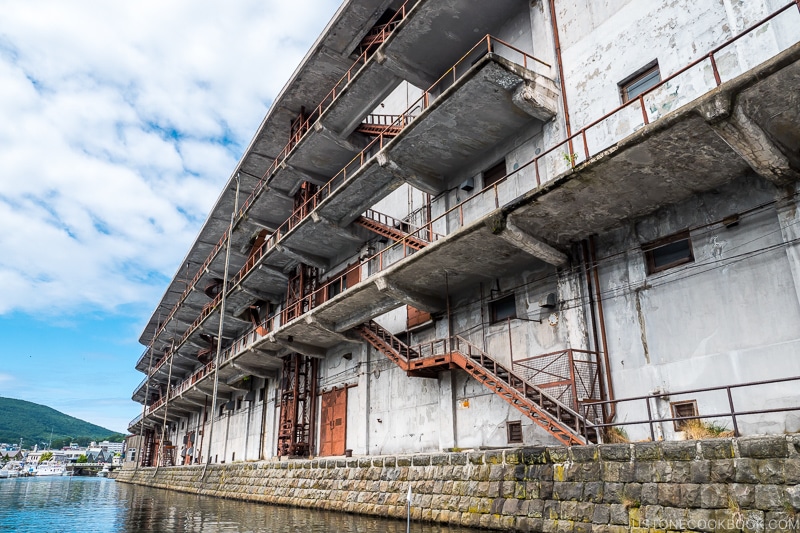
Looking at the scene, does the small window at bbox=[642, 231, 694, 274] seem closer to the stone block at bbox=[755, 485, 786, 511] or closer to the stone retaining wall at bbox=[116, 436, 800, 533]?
the stone retaining wall at bbox=[116, 436, 800, 533]

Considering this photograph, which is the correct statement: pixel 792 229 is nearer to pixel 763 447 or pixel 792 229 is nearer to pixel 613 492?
pixel 763 447

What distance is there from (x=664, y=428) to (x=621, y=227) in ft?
14.9

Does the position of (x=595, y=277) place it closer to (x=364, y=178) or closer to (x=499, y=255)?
(x=499, y=255)

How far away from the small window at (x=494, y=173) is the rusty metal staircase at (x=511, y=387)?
5222 mm

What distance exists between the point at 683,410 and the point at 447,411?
23.5 feet

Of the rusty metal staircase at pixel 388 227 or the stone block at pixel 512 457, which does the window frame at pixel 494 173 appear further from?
the stone block at pixel 512 457

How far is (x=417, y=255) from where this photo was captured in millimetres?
15070

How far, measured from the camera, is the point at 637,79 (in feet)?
42.2

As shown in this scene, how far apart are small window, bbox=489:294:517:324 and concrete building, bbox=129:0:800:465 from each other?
0.13 meters

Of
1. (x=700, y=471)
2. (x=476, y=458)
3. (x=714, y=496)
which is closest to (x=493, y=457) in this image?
(x=476, y=458)

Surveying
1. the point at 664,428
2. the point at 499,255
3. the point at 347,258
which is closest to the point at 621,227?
the point at 499,255

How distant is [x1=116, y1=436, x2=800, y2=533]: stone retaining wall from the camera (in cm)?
745

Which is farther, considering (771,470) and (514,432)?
(514,432)

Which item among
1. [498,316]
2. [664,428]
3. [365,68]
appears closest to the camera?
[664,428]
